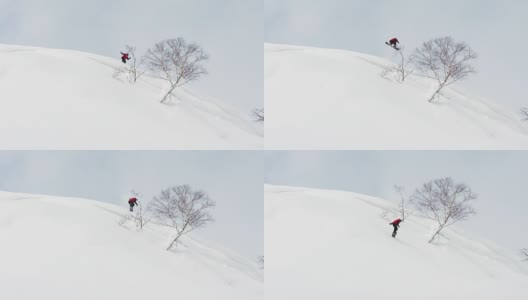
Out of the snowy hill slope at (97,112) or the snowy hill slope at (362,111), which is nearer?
the snowy hill slope at (362,111)

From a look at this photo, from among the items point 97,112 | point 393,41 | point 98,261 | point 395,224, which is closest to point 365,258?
point 395,224

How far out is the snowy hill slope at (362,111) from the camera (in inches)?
706

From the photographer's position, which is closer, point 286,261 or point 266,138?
point 266,138

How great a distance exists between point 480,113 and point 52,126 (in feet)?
55.1

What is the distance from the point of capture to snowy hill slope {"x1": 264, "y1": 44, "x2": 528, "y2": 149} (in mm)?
17938

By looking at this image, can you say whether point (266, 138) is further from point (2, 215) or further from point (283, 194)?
point (2, 215)

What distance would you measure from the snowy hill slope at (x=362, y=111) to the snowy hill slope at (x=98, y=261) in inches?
277

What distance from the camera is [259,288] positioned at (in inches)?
836

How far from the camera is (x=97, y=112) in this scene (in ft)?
64.3

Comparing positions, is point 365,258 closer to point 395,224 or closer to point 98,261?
point 395,224

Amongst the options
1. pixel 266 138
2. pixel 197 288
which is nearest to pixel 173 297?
pixel 197 288

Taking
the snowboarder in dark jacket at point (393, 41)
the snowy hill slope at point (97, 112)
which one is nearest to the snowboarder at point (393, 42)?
the snowboarder in dark jacket at point (393, 41)

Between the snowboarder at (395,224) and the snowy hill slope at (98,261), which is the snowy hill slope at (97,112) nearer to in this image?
the snowy hill slope at (98,261)

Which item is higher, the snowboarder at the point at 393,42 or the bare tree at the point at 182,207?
the snowboarder at the point at 393,42
